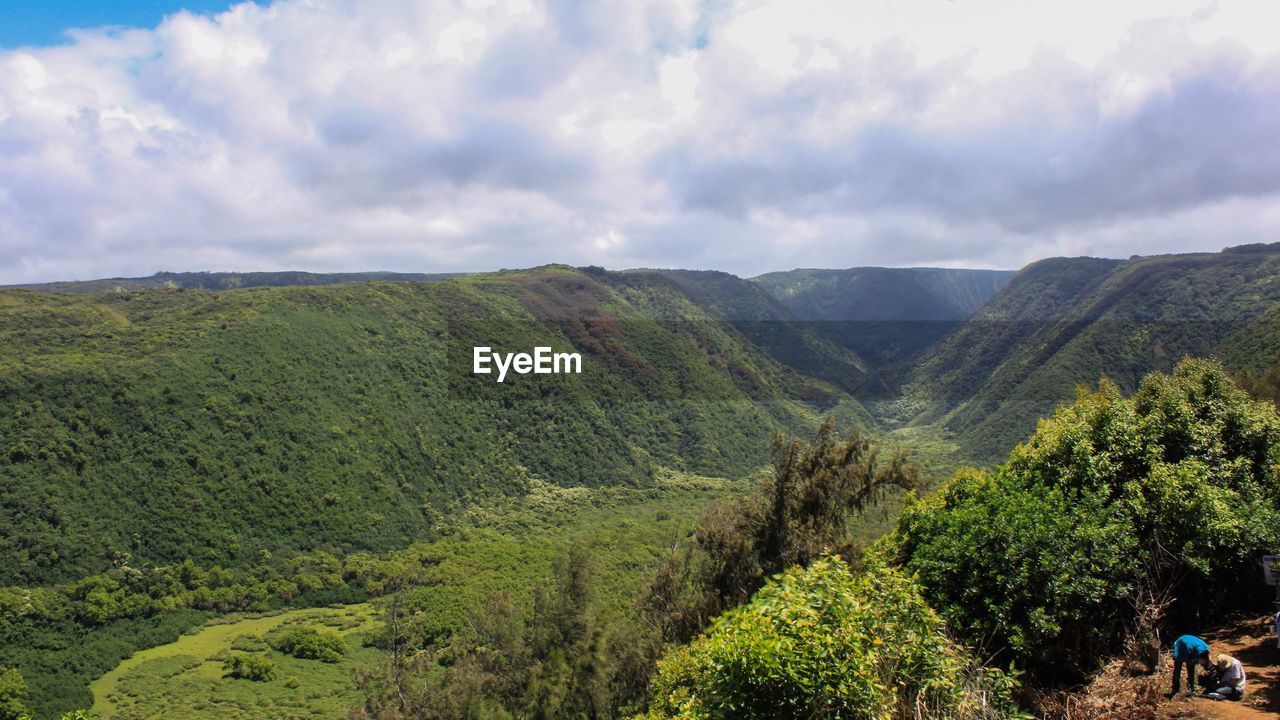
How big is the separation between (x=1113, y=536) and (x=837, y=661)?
28.8ft

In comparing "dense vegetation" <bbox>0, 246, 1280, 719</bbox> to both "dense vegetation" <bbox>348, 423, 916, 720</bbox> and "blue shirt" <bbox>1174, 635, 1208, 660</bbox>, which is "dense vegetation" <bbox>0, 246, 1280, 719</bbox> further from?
"blue shirt" <bbox>1174, 635, 1208, 660</bbox>

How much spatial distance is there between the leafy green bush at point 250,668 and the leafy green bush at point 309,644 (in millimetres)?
2480

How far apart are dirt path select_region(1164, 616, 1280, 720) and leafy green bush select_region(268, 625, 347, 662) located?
53.8m

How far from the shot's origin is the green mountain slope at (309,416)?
60062 mm

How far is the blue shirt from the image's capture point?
33.0 ft

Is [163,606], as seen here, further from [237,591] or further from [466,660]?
[466,660]

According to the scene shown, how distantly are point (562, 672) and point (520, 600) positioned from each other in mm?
22060

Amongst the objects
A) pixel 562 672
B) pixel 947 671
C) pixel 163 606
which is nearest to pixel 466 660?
pixel 562 672

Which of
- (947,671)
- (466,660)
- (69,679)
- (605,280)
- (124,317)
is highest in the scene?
(605,280)

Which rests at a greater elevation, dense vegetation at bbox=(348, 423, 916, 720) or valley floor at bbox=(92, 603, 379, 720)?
dense vegetation at bbox=(348, 423, 916, 720)

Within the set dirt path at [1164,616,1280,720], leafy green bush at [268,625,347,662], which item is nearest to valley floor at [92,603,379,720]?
leafy green bush at [268,625,347,662]

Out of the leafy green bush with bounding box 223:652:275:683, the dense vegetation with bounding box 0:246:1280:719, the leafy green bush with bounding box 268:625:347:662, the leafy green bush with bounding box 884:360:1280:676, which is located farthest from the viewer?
the leafy green bush with bounding box 268:625:347:662

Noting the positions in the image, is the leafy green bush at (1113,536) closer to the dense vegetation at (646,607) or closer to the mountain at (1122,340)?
the dense vegetation at (646,607)

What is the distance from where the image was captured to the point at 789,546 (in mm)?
25344
